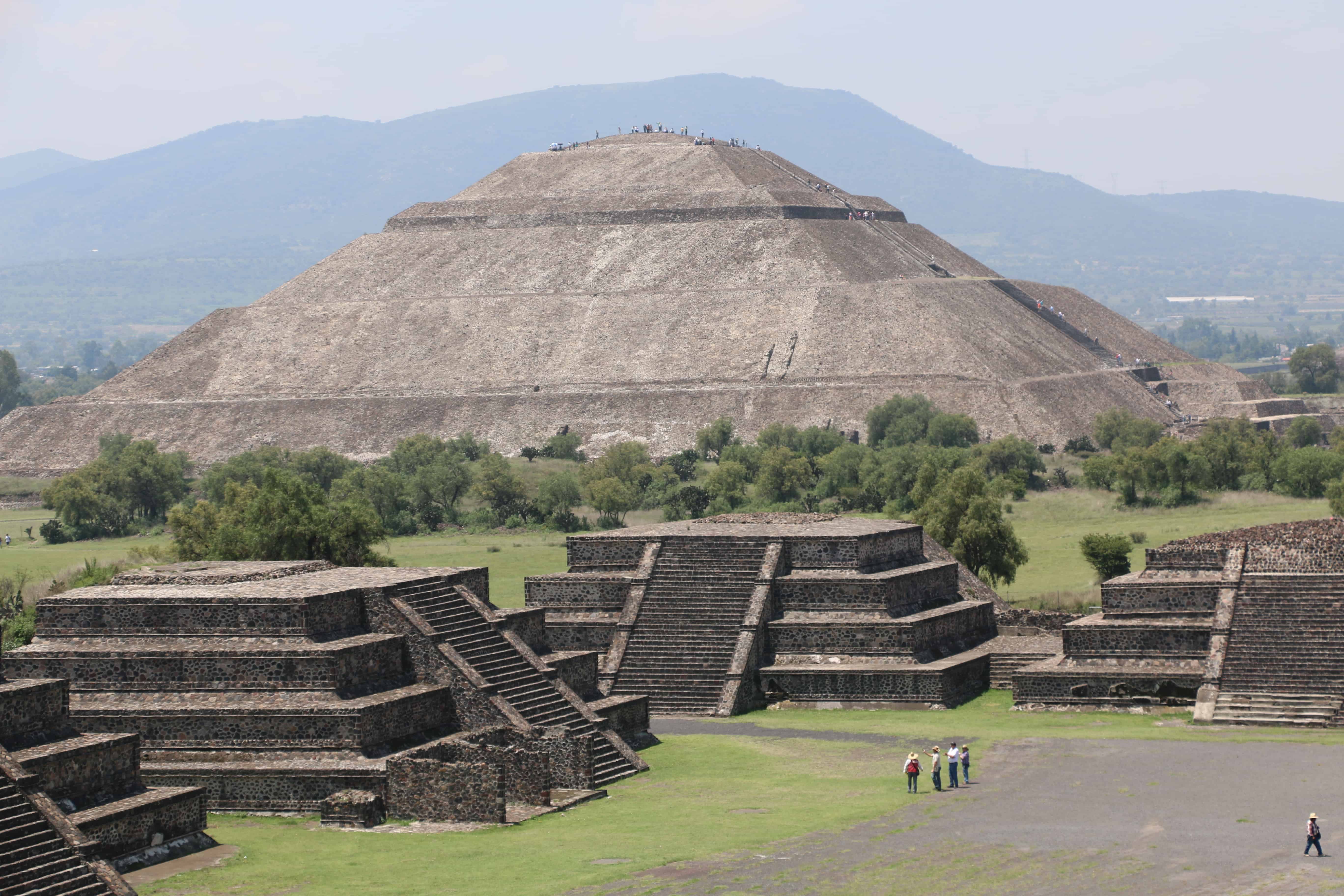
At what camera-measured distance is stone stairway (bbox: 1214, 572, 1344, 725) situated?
39.9m

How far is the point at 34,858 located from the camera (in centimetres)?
2586

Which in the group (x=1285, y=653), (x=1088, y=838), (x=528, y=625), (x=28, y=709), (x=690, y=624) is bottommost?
(x=1088, y=838)

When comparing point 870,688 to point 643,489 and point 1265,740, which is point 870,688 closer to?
point 1265,740

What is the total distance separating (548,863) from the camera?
28719mm

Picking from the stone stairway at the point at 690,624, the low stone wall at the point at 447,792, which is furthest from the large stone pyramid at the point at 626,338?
the low stone wall at the point at 447,792

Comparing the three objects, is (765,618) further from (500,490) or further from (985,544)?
(500,490)

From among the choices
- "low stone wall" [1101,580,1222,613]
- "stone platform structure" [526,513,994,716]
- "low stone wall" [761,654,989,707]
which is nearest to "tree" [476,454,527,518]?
"stone platform structure" [526,513,994,716]

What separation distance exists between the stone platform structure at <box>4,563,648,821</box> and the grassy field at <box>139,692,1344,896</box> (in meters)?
0.94

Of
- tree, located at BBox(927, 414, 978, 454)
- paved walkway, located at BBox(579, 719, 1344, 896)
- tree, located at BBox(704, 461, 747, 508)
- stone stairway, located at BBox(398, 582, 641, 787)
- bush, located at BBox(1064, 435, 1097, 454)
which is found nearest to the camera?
paved walkway, located at BBox(579, 719, 1344, 896)

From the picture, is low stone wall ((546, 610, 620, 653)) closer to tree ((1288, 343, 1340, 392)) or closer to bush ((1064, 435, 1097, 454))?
bush ((1064, 435, 1097, 454))

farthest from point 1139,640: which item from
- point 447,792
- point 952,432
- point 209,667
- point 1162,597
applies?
point 952,432

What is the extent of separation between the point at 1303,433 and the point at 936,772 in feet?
290

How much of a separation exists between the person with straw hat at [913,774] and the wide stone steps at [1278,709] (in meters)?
8.88

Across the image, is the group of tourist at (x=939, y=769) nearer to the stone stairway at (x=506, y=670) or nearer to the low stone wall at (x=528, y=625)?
the stone stairway at (x=506, y=670)
